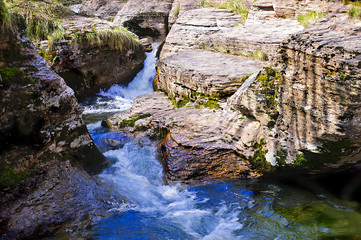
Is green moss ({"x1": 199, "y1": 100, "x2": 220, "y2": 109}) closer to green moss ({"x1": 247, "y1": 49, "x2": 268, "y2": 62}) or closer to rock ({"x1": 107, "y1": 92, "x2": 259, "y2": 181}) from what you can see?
rock ({"x1": 107, "y1": 92, "x2": 259, "y2": 181})

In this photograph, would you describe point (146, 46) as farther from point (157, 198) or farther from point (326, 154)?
point (326, 154)

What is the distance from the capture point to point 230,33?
28.8ft

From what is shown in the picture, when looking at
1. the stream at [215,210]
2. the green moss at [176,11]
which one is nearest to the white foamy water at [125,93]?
the green moss at [176,11]

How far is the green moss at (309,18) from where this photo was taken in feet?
25.0

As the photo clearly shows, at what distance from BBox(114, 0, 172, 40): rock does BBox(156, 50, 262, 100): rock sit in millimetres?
5905

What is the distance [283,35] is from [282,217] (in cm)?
523

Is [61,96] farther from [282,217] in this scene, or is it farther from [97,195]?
[282,217]

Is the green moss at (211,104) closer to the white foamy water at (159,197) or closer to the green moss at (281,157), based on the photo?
the white foamy water at (159,197)

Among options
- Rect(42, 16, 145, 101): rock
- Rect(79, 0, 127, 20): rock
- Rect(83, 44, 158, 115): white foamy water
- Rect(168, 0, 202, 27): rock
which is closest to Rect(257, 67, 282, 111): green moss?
Rect(83, 44, 158, 115): white foamy water

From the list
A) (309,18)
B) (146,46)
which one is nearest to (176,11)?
(146,46)

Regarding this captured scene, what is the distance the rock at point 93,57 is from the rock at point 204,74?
239 cm

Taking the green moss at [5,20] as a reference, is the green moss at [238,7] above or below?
above

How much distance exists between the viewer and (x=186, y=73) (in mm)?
6734

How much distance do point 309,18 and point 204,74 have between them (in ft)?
12.0
